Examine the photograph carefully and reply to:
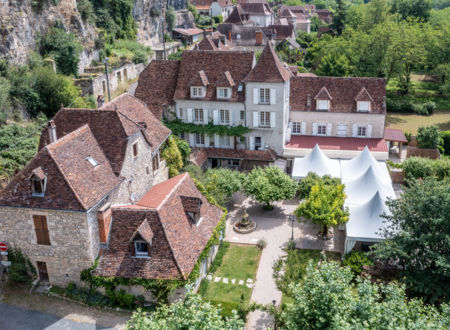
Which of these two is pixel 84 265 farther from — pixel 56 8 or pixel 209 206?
pixel 56 8

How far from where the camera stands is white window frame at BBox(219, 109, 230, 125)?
46.8 m

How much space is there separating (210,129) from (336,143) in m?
14.0

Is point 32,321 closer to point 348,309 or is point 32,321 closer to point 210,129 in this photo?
point 348,309

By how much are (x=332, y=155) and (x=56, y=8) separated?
136 feet

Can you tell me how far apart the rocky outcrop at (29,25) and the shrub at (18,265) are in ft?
95.9

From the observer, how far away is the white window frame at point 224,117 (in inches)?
1843

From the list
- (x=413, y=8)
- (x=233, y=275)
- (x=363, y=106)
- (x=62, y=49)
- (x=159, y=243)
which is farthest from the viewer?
(x=413, y=8)

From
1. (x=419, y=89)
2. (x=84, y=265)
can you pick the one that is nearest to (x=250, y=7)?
(x=419, y=89)

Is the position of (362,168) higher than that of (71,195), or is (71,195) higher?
(71,195)

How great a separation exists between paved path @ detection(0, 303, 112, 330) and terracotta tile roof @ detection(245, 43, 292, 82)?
91.5 feet

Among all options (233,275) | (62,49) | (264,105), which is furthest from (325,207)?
(62,49)

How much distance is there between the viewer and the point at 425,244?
2470cm

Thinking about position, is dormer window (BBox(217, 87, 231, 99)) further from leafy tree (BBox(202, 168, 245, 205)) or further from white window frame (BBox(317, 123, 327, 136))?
white window frame (BBox(317, 123, 327, 136))

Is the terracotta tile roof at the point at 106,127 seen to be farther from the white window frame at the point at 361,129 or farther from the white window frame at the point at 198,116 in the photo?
the white window frame at the point at 361,129
